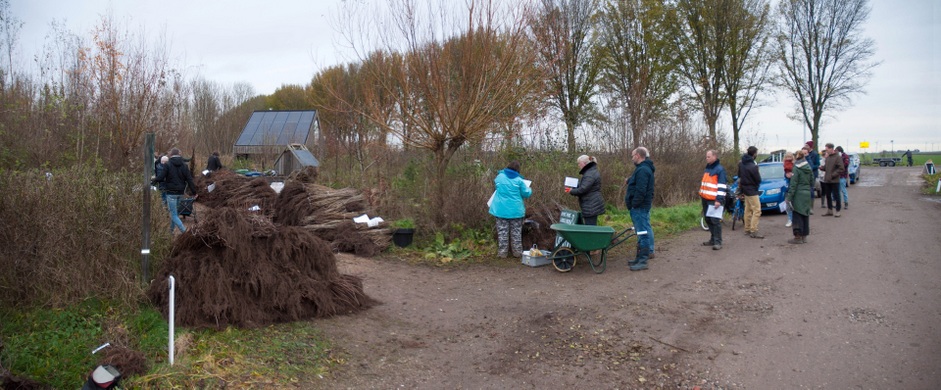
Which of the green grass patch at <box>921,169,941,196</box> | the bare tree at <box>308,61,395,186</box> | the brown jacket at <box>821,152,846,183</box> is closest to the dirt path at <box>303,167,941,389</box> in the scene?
the brown jacket at <box>821,152,846,183</box>

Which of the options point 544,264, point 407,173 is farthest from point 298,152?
point 544,264

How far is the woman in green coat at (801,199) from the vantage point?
393 inches

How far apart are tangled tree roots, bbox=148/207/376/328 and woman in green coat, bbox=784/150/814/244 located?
7943 millimetres

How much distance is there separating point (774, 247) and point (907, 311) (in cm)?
363

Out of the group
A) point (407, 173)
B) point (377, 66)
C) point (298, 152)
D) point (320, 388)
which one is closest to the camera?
point (320, 388)

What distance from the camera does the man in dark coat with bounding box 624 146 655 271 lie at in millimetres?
8367

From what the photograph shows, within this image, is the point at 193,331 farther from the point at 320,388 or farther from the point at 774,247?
the point at 774,247

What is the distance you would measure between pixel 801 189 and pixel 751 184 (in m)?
0.87

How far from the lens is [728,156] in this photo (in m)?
20.8

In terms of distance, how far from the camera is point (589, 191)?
8.96 meters

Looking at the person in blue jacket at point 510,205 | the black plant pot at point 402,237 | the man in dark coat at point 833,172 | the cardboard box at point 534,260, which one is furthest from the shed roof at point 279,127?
the man in dark coat at point 833,172

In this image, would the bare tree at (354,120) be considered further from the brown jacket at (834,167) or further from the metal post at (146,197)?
the brown jacket at (834,167)

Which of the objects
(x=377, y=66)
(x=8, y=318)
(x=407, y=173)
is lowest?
(x=8, y=318)

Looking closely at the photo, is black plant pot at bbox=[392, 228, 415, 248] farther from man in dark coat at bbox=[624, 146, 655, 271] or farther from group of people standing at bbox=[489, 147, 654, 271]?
man in dark coat at bbox=[624, 146, 655, 271]
